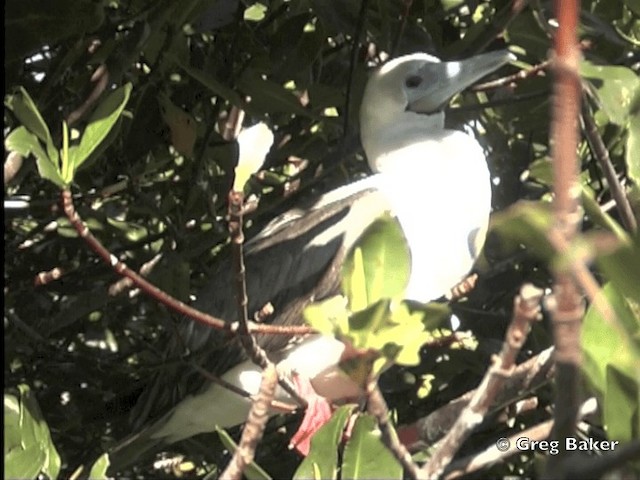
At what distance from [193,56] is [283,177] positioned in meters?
0.46

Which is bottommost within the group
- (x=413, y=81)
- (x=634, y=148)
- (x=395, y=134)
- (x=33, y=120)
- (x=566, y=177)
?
(x=395, y=134)

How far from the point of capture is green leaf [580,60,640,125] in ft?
4.48

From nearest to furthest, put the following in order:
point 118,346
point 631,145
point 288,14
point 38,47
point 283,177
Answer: point 631,145, point 38,47, point 288,14, point 283,177, point 118,346

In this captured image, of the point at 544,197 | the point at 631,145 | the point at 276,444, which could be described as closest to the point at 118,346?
the point at 276,444

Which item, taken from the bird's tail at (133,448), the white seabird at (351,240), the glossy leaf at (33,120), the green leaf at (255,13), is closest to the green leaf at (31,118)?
the glossy leaf at (33,120)

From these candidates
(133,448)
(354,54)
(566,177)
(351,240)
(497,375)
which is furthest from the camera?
(133,448)

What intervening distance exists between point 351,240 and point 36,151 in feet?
3.51

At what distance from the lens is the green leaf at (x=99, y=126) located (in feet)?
4.42

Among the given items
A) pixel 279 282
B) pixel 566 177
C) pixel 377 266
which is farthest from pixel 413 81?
pixel 566 177

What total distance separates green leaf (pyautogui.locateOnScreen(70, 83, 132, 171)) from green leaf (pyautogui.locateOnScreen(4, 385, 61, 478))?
310mm

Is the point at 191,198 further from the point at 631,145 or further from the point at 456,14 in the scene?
the point at 631,145

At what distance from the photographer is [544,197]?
244 centimetres

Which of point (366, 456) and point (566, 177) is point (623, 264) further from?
point (366, 456)

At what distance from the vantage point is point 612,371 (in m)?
0.84
